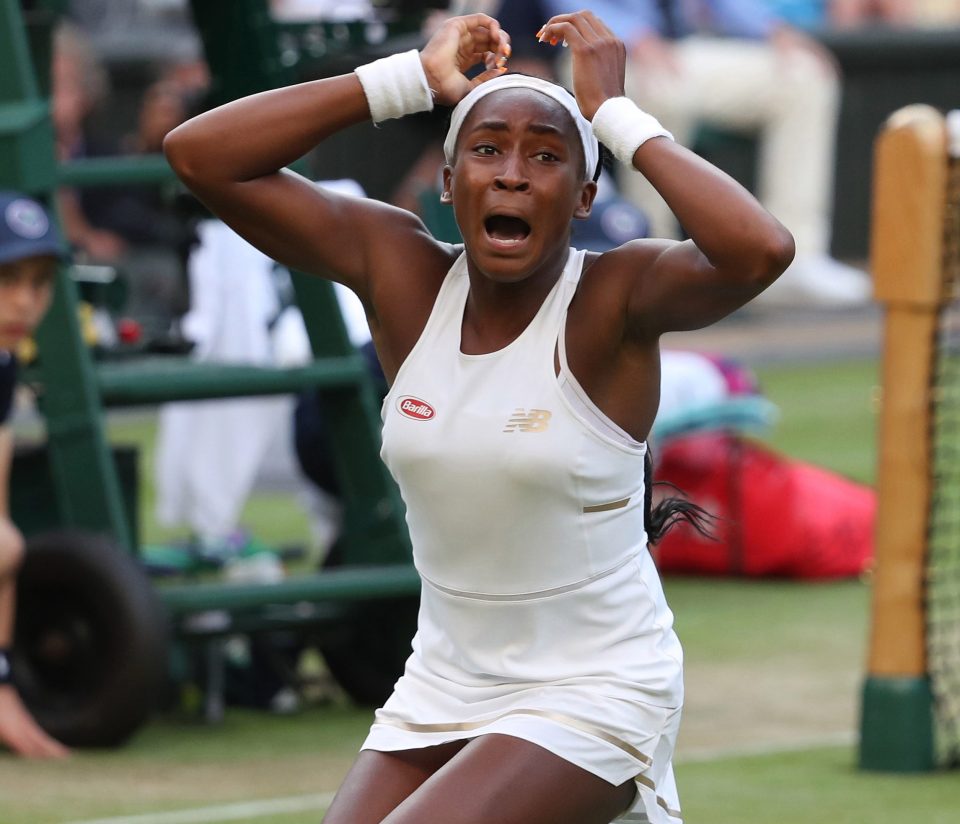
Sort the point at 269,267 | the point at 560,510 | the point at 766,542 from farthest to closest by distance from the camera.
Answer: the point at 766,542, the point at 269,267, the point at 560,510

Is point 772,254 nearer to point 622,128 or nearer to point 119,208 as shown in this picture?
point 622,128

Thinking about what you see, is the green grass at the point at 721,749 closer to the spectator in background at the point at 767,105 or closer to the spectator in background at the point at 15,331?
the spectator in background at the point at 15,331

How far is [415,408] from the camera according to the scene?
12.1 ft

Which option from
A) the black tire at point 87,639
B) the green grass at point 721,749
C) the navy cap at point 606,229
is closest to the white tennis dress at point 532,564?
the green grass at point 721,749

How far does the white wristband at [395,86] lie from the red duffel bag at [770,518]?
5.63 metres

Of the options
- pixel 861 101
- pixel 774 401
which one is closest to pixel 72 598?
pixel 774 401

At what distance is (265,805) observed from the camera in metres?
5.73

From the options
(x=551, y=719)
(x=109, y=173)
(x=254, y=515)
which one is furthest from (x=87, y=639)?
(x=254, y=515)

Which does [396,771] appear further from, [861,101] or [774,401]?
[861,101]

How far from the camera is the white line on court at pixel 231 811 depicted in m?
5.53

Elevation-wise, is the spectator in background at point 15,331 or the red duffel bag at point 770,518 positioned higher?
the spectator in background at point 15,331

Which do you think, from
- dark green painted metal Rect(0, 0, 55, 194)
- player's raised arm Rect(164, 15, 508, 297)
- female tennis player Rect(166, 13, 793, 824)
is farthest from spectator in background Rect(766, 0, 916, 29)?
female tennis player Rect(166, 13, 793, 824)

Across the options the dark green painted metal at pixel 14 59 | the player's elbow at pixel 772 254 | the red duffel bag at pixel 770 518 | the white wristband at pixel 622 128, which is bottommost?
the red duffel bag at pixel 770 518

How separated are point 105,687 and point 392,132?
35.8ft
